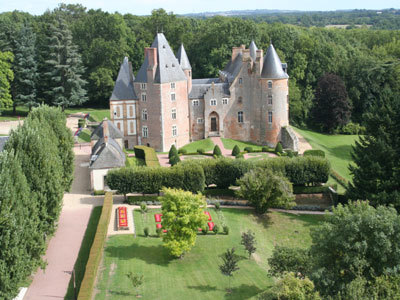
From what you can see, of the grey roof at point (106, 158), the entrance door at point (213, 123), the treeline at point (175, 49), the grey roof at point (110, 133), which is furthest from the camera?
the treeline at point (175, 49)

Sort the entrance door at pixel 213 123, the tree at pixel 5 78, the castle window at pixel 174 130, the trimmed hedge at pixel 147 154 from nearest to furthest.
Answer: the trimmed hedge at pixel 147 154 → the castle window at pixel 174 130 → the entrance door at pixel 213 123 → the tree at pixel 5 78

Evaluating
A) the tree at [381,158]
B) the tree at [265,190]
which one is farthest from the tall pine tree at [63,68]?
the tree at [381,158]

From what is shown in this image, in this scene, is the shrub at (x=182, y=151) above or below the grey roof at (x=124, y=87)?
below

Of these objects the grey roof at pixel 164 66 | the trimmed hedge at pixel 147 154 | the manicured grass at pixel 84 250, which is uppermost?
the grey roof at pixel 164 66

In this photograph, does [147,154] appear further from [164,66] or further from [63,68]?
[63,68]

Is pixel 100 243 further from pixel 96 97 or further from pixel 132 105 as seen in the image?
pixel 96 97

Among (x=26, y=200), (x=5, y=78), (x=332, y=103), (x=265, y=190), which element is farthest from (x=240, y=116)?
(x=26, y=200)

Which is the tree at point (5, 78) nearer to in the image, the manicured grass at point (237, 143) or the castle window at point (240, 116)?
the manicured grass at point (237, 143)

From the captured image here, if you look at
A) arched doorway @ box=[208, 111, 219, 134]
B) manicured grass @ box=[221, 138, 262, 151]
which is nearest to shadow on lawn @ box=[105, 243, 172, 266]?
manicured grass @ box=[221, 138, 262, 151]
